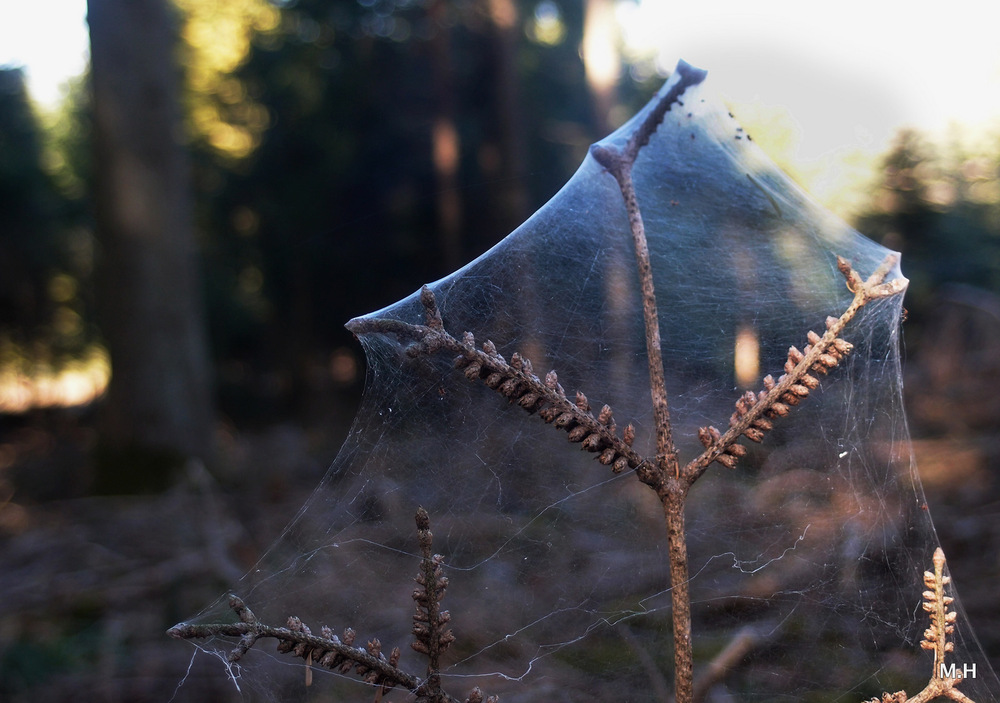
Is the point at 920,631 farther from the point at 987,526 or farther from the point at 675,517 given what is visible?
the point at 987,526

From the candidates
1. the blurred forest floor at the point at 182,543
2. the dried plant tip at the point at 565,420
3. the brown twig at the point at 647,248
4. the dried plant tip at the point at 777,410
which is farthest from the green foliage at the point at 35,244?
the dried plant tip at the point at 777,410

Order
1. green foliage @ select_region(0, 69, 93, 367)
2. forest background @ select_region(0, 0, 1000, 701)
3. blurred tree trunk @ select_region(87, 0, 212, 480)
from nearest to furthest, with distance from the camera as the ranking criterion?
forest background @ select_region(0, 0, 1000, 701) → blurred tree trunk @ select_region(87, 0, 212, 480) → green foliage @ select_region(0, 69, 93, 367)

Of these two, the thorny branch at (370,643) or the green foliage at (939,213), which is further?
the green foliage at (939,213)

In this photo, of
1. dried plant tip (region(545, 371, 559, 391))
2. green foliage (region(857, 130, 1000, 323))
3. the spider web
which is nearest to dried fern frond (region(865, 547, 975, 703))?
the spider web

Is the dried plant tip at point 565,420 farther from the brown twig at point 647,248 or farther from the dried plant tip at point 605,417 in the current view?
the brown twig at point 647,248

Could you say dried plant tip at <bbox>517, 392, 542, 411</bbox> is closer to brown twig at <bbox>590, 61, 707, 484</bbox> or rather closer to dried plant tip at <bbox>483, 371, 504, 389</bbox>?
dried plant tip at <bbox>483, 371, 504, 389</bbox>

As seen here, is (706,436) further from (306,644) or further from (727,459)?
(306,644)

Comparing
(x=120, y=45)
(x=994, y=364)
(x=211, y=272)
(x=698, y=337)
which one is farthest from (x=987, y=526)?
(x=211, y=272)
